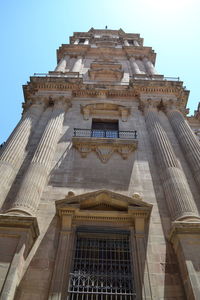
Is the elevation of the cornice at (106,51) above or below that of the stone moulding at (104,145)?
above

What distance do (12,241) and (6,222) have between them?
2.30 feet

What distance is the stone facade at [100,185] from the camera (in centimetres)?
827

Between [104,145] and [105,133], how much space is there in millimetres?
1679

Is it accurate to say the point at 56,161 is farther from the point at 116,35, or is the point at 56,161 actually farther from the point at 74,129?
the point at 116,35

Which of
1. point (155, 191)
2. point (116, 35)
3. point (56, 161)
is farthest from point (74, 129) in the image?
point (116, 35)

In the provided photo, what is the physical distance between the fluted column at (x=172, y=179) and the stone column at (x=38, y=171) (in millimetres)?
5417

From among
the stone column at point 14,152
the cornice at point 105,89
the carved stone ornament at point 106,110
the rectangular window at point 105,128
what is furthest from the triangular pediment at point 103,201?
the cornice at point 105,89

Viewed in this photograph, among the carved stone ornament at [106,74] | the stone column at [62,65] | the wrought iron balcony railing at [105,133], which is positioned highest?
the stone column at [62,65]

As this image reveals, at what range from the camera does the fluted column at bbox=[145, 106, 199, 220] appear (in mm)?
10055

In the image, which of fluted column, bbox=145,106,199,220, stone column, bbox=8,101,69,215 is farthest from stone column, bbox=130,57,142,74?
stone column, bbox=8,101,69,215

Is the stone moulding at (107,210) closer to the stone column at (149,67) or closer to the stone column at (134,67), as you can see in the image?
the stone column at (149,67)

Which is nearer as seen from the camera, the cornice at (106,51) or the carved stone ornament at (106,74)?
the carved stone ornament at (106,74)

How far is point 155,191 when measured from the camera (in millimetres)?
11727

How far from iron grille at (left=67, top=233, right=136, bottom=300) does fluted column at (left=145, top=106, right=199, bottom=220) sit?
2347mm
